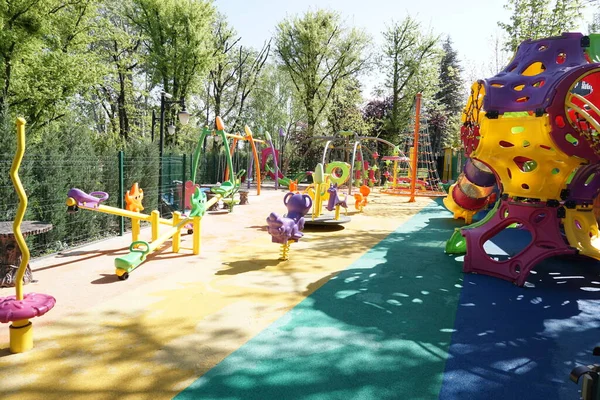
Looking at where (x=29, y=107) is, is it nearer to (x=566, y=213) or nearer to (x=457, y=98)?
(x=566, y=213)

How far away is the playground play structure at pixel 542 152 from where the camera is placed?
506 centimetres

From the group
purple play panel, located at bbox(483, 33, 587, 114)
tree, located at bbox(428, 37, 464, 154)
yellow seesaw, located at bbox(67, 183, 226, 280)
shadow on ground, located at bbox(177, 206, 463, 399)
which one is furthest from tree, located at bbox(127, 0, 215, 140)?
tree, located at bbox(428, 37, 464, 154)

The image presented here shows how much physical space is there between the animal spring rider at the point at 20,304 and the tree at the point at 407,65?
30735 millimetres

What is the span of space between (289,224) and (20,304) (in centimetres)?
367

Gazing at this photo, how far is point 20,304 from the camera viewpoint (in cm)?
310

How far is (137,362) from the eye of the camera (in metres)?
3.11

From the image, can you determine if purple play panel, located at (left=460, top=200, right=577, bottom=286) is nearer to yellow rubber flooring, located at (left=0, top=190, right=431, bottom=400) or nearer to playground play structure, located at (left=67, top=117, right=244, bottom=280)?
yellow rubber flooring, located at (left=0, top=190, right=431, bottom=400)

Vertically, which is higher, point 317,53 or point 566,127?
point 317,53

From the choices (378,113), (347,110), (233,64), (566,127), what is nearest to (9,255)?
(566,127)

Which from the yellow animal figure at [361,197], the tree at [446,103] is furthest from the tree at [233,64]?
the tree at [446,103]

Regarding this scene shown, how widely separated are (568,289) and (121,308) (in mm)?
5539

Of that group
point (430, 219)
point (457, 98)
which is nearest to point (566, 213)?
point (430, 219)

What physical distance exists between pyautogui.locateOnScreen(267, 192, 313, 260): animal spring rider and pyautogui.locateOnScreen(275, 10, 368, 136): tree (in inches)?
956

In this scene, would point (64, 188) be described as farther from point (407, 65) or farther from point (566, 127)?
point (407, 65)
